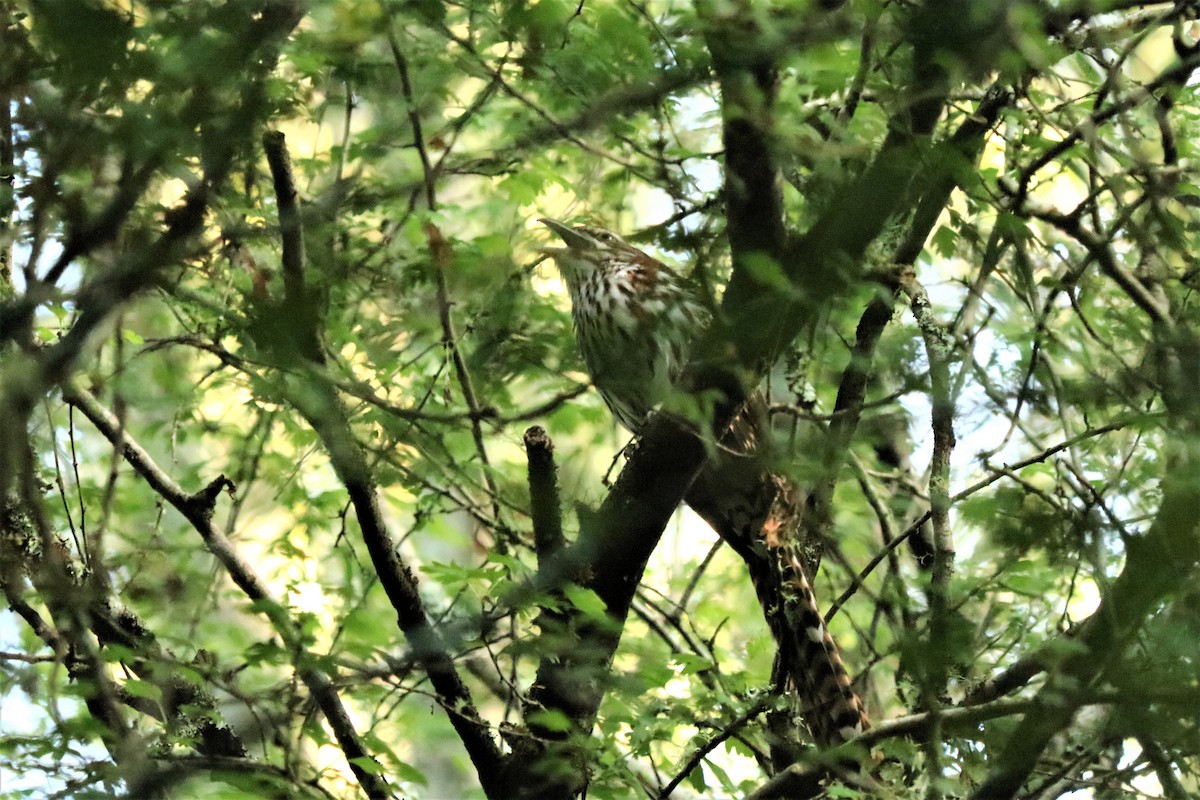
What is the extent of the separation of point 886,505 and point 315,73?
10.5ft

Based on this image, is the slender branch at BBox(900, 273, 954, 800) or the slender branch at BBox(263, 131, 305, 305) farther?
the slender branch at BBox(900, 273, 954, 800)

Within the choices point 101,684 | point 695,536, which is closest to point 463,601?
point 101,684

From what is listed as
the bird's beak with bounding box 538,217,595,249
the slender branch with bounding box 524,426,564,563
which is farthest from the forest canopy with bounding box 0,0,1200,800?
the bird's beak with bounding box 538,217,595,249

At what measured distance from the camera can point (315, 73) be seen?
410 centimetres

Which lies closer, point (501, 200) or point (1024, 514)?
point (1024, 514)

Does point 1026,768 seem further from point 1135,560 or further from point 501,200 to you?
Answer: point 501,200

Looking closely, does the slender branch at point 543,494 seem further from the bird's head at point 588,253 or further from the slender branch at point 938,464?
the bird's head at point 588,253

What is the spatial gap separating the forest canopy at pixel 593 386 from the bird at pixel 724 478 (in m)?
0.04

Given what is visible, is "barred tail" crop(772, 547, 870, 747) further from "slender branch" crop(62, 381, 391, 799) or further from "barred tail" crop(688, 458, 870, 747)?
"slender branch" crop(62, 381, 391, 799)

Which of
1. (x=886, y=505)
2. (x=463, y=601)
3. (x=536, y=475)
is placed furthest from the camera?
(x=886, y=505)

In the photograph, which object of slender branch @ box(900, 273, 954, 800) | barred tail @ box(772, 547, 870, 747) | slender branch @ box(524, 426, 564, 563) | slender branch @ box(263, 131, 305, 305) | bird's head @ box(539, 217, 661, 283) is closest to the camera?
slender branch @ box(263, 131, 305, 305)

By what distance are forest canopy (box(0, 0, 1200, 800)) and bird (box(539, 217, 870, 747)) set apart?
0.14ft

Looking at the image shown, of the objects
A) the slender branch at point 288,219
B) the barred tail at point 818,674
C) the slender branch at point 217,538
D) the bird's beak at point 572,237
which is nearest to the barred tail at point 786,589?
the barred tail at point 818,674

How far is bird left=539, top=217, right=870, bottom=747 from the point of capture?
15.3 feet
